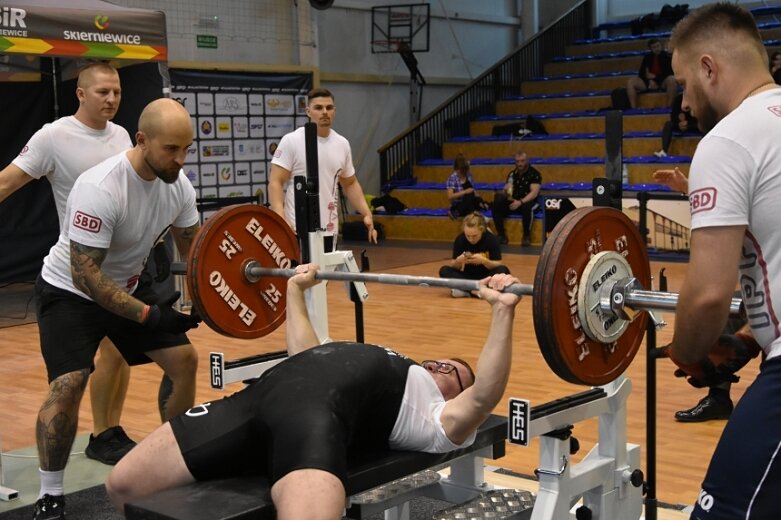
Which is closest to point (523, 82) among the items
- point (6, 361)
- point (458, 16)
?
point (458, 16)

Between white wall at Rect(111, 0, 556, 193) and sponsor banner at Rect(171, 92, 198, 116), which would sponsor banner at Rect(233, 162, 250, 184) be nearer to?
sponsor banner at Rect(171, 92, 198, 116)

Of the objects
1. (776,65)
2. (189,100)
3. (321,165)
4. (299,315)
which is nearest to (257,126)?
(189,100)

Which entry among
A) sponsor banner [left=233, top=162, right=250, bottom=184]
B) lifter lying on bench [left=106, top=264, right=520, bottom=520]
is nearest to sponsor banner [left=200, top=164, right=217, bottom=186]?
sponsor banner [left=233, top=162, right=250, bottom=184]

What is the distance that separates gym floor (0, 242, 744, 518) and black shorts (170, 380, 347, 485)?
1301 mm

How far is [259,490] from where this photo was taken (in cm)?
221

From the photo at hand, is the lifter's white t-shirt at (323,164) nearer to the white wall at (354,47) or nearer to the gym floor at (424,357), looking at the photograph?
the gym floor at (424,357)

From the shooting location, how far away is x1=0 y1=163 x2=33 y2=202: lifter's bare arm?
3.59 meters

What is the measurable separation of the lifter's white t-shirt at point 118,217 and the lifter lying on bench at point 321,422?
931mm

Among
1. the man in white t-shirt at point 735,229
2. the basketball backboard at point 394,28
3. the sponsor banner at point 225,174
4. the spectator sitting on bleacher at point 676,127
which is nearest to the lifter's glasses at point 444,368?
the man in white t-shirt at point 735,229

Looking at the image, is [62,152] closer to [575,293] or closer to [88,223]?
[88,223]

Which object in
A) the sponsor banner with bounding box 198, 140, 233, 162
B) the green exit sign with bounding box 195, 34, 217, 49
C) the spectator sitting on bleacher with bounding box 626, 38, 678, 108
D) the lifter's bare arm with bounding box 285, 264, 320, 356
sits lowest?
the lifter's bare arm with bounding box 285, 264, 320, 356

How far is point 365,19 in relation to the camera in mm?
12883

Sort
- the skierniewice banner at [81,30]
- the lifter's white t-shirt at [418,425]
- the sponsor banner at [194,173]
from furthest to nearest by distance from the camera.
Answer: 1. the sponsor banner at [194,173]
2. the skierniewice banner at [81,30]
3. the lifter's white t-shirt at [418,425]

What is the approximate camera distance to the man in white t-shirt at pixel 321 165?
16.5ft
